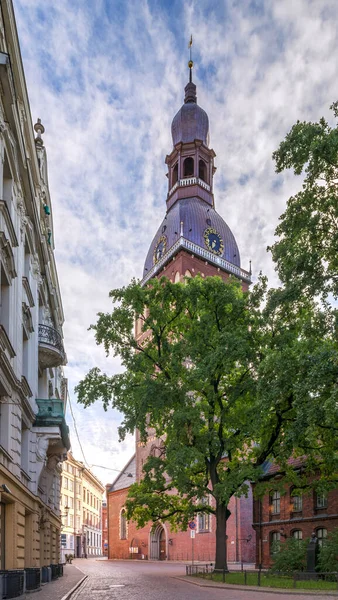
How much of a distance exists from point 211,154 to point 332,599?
63434 mm

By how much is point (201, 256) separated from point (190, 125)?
64.5ft

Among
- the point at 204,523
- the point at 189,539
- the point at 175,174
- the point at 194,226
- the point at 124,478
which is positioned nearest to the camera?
the point at 204,523

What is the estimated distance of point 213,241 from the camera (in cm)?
6500

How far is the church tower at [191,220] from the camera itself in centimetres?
6197

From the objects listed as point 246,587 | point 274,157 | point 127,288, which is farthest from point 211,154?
point 246,587

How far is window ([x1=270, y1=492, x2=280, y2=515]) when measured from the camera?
32250mm

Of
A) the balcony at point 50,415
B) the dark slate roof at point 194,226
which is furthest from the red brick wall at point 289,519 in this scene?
the dark slate roof at point 194,226

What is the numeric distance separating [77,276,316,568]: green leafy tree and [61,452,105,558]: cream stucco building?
3800cm

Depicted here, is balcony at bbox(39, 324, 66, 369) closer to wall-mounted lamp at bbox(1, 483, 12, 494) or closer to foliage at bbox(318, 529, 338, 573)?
wall-mounted lamp at bbox(1, 483, 12, 494)

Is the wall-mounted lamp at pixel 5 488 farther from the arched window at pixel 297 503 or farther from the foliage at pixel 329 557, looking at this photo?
the arched window at pixel 297 503

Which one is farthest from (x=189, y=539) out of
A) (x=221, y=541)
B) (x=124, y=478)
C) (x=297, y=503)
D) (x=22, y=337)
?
(x=22, y=337)

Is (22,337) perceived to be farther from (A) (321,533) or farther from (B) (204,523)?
(B) (204,523)

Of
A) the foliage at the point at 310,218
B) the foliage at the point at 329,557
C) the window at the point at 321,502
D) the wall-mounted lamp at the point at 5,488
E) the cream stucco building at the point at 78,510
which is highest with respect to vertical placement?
the foliage at the point at 310,218

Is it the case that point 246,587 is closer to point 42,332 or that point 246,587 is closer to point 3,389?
point 3,389
